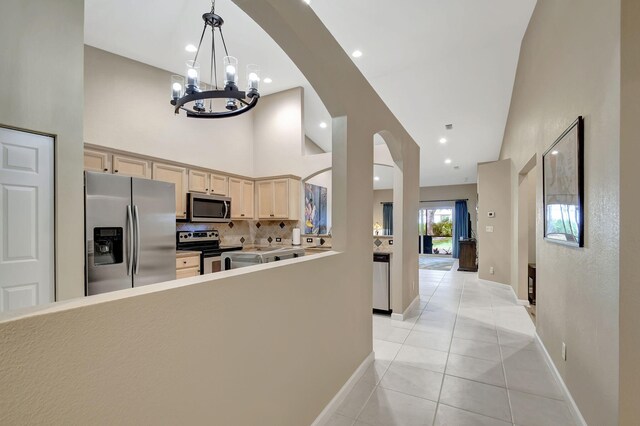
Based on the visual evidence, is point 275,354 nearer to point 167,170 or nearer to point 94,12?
point 167,170

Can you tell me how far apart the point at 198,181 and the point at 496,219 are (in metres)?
5.80

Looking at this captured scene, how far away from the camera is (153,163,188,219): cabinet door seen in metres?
4.33

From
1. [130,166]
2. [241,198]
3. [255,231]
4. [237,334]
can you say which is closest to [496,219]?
[255,231]

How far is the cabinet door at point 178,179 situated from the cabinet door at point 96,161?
63cm

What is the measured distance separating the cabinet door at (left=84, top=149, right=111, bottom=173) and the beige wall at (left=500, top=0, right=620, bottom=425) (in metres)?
4.73

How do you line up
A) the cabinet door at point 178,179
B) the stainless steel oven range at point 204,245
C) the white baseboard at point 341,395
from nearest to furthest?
the white baseboard at point 341,395, the cabinet door at point 178,179, the stainless steel oven range at point 204,245

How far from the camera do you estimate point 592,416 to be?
1722 mm

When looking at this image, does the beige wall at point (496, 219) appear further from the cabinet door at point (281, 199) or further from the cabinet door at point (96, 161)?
the cabinet door at point (96, 161)

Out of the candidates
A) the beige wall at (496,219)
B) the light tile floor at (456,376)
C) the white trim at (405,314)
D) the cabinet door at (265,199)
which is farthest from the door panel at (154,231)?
the beige wall at (496,219)

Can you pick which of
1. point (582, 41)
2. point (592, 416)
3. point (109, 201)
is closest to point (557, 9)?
point (582, 41)

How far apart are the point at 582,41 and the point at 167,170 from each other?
477cm

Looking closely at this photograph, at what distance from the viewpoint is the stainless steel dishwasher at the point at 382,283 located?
4.08m

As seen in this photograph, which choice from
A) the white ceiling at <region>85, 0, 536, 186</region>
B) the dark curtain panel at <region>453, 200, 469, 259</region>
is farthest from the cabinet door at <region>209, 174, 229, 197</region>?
the dark curtain panel at <region>453, 200, 469, 259</region>

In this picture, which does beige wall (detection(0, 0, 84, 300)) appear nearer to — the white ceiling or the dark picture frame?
the white ceiling
